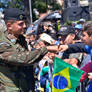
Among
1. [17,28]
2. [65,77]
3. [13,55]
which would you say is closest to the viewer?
[13,55]

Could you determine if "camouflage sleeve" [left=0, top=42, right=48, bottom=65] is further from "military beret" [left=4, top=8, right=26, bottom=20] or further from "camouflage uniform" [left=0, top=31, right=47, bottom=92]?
"military beret" [left=4, top=8, right=26, bottom=20]

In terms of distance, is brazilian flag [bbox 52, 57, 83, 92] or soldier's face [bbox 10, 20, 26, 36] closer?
soldier's face [bbox 10, 20, 26, 36]

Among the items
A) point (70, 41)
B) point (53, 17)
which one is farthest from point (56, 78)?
point (53, 17)

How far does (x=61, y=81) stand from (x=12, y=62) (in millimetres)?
1201

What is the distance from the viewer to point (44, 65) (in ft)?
19.0

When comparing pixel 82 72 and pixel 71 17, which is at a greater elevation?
pixel 82 72

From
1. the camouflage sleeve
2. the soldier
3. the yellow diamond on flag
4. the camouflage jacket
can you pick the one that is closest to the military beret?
the soldier

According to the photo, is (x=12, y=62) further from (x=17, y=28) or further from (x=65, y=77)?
(x=65, y=77)

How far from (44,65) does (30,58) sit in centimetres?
265

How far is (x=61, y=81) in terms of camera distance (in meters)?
4.12

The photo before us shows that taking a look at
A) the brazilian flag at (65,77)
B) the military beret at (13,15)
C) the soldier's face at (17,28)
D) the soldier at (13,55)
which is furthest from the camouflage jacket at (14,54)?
the brazilian flag at (65,77)

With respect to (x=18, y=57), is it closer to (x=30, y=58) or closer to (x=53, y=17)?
(x=30, y=58)

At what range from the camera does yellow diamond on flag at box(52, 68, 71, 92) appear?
405 cm

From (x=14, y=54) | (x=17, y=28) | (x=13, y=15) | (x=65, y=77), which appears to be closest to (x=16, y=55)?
(x=14, y=54)
